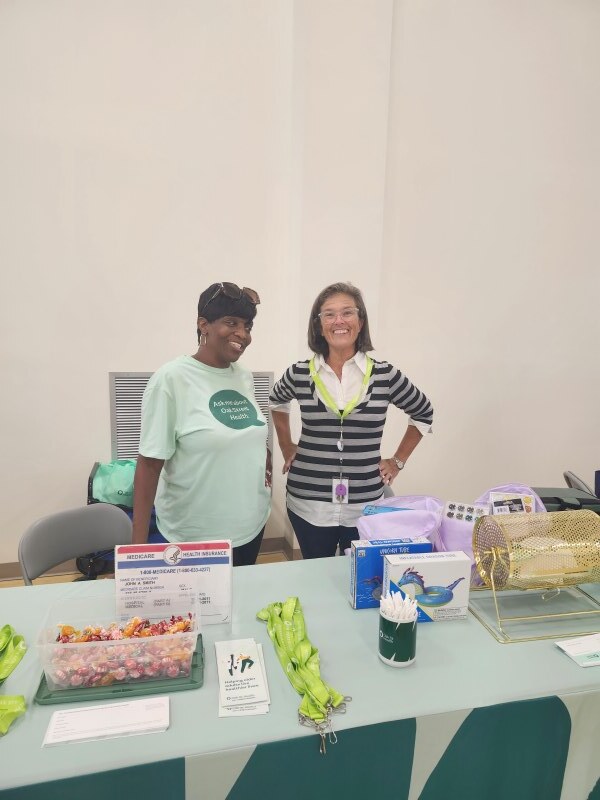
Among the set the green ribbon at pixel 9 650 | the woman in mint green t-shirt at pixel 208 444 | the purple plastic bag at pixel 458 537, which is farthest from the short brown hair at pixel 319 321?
the green ribbon at pixel 9 650

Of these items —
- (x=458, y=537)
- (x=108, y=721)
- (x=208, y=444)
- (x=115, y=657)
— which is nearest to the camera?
(x=108, y=721)

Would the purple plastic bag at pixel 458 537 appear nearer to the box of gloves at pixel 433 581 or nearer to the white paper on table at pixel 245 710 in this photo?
the box of gloves at pixel 433 581

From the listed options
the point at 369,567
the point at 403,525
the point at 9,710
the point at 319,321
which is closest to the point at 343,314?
the point at 319,321

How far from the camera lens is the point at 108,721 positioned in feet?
2.78

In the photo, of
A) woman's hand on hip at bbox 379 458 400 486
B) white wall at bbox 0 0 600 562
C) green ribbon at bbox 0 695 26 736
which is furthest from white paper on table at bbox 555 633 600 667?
white wall at bbox 0 0 600 562

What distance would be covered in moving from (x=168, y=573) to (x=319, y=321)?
112 centimetres

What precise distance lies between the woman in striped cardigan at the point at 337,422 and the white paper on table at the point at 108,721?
98 cm

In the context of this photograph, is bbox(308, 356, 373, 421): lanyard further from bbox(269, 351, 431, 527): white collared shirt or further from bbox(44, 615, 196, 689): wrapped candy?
bbox(44, 615, 196, 689): wrapped candy

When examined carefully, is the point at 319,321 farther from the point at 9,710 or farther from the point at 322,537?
the point at 9,710

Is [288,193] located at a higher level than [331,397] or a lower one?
higher

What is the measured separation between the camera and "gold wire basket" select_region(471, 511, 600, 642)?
1164 mm

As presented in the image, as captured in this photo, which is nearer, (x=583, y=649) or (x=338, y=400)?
(x=583, y=649)

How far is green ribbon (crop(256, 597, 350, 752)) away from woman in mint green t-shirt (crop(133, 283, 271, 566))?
42 centimetres

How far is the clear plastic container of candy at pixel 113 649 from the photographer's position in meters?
0.93
